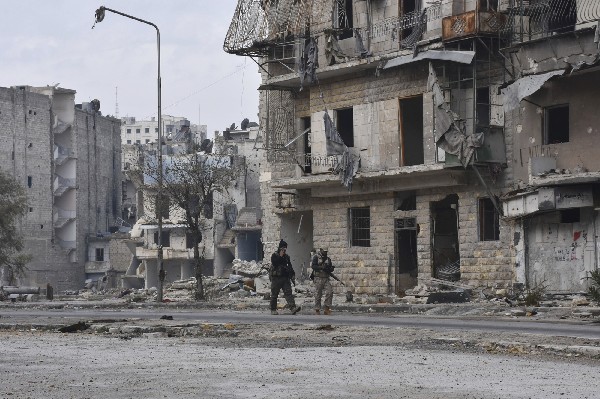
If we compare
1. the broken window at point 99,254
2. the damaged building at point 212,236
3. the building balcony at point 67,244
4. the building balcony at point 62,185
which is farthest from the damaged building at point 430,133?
the broken window at point 99,254

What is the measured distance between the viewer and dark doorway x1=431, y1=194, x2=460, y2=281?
3766 centimetres

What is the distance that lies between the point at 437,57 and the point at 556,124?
13.1 ft

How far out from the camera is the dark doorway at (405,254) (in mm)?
38906

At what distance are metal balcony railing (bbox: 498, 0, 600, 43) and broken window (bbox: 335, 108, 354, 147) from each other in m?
7.95

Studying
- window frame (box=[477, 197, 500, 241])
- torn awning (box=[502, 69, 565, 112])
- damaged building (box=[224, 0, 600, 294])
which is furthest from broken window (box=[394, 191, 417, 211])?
torn awning (box=[502, 69, 565, 112])

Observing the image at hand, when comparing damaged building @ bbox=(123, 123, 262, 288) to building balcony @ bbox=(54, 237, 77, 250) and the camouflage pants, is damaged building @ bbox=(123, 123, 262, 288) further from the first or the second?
the camouflage pants

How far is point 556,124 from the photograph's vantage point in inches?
1326

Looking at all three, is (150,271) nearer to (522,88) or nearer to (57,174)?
(57,174)

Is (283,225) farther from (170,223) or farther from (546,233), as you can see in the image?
(170,223)

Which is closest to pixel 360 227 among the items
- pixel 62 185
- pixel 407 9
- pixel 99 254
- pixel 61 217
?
pixel 407 9

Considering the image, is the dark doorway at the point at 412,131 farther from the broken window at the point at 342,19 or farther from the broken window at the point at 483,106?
the broken window at the point at 342,19

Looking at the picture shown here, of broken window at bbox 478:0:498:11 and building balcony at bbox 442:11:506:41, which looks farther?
broken window at bbox 478:0:498:11

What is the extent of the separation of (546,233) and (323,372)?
2165cm

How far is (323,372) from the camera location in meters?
13.3
